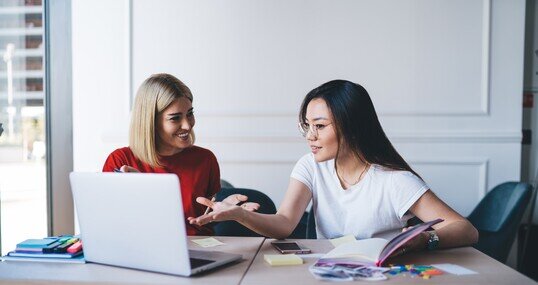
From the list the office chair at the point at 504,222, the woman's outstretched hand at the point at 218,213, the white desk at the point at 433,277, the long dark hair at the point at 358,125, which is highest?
the long dark hair at the point at 358,125

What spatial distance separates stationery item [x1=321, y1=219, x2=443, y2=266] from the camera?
4.79 ft

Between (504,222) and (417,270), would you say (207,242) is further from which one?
(504,222)

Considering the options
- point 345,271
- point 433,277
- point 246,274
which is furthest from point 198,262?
point 433,277

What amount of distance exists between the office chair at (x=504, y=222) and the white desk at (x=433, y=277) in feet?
3.91

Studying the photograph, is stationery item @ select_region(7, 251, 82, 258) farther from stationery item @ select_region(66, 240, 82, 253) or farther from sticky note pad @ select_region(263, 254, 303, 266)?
sticky note pad @ select_region(263, 254, 303, 266)

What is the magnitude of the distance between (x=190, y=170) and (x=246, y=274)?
1.05 meters

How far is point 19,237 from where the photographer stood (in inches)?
136

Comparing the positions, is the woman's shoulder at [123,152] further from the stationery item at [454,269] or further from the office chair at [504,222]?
the office chair at [504,222]

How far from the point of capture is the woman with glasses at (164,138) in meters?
2.31

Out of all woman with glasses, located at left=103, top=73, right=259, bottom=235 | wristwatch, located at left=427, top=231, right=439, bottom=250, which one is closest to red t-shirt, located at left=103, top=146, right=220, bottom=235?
woman with glasses, located at left=103, top=73, right=259, bottom=235

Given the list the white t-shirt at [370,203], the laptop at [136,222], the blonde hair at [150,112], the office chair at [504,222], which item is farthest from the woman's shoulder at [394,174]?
the office chair at [504,222]

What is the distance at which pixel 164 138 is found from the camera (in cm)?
238

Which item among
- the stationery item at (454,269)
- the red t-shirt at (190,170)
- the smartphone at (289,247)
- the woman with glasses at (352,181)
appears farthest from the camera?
the red t-shirt at (190,170)

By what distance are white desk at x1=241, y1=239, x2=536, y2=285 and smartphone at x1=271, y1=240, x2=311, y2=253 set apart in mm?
28
